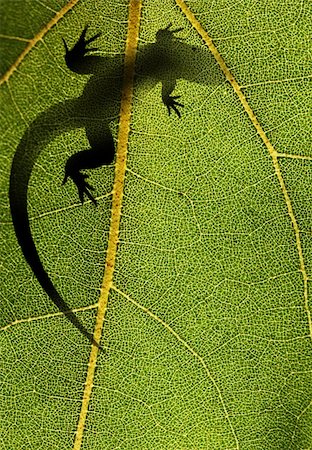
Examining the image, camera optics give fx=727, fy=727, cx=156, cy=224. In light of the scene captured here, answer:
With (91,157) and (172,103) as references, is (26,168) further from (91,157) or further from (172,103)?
(172,103)

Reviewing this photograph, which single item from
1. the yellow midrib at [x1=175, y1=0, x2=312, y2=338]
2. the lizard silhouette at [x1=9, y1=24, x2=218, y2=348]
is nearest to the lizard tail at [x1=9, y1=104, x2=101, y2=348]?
the lizard silhouette at [x1=9, y1=24, x2=218, y2=348]

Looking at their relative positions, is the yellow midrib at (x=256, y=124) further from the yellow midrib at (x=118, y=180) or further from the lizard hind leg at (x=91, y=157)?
the lizard hind leg at (x=91, y=157)

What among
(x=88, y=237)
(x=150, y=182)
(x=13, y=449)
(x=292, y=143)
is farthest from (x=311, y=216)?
(x=13, y=449)

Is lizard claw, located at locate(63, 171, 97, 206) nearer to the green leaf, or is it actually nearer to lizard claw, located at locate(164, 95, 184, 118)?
the green leaf

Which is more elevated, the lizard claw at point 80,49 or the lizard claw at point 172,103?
the lizard claw at point 80,49

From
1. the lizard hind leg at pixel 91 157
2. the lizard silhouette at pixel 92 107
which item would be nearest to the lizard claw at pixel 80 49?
the lizard silhouette at pixel 92 107
